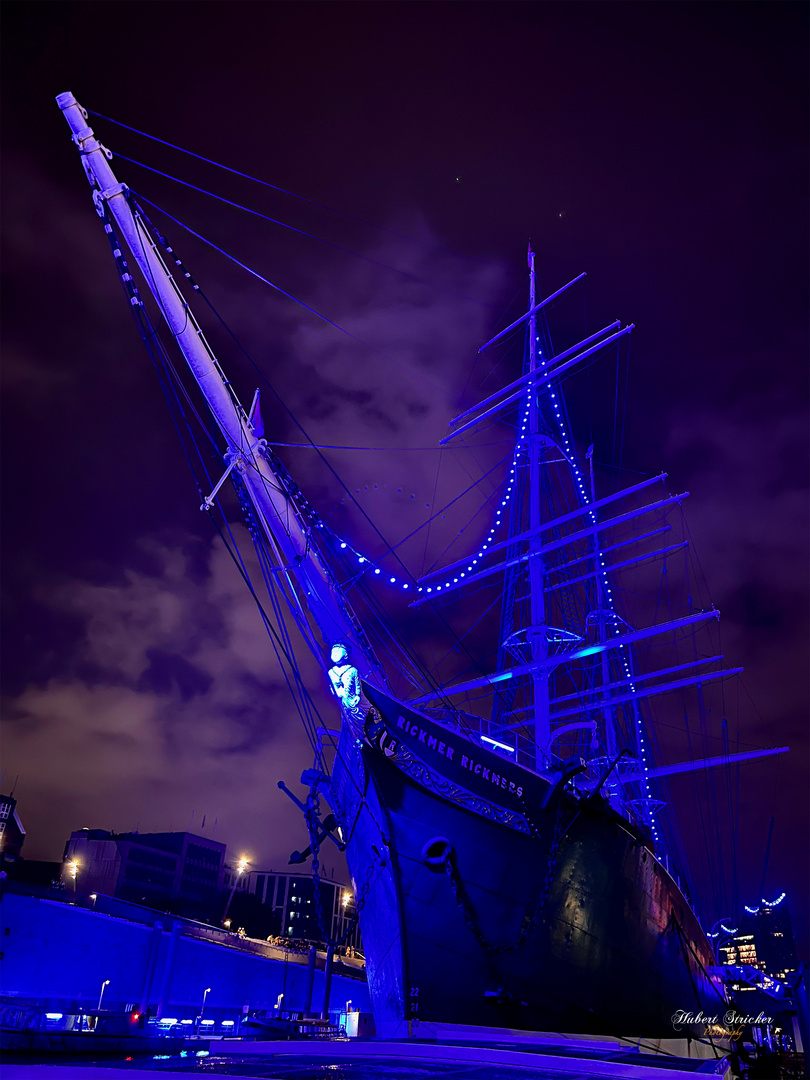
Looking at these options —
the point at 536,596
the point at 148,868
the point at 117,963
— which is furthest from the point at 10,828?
the point at 536,596

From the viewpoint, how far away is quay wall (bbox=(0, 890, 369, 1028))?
2427 cm

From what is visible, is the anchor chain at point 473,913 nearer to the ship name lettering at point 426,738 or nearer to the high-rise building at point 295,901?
the ship name lettering at point 426,738

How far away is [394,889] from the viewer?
1088cm

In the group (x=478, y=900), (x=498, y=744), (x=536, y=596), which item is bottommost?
(x=478, y=900)

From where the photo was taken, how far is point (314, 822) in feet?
40.5

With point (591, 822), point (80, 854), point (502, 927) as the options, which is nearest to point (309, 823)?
point (502, 927)

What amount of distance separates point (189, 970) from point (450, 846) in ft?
75.0

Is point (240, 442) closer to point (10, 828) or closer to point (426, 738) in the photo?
point (426, 738)

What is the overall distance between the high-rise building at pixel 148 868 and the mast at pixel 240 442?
5102 centimetres

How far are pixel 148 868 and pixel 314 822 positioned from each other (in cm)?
5728

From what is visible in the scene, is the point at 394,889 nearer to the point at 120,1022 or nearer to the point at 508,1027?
the point at 508,1027

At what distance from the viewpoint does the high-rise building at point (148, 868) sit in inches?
2261

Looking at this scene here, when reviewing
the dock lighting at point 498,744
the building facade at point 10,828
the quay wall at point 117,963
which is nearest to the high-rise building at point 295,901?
the building facade at point 10,828

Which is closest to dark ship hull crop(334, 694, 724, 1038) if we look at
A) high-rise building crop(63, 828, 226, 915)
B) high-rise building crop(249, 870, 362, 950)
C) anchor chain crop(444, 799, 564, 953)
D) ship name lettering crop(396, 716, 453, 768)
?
anchor chain crop(444, 799, 564, 953)
